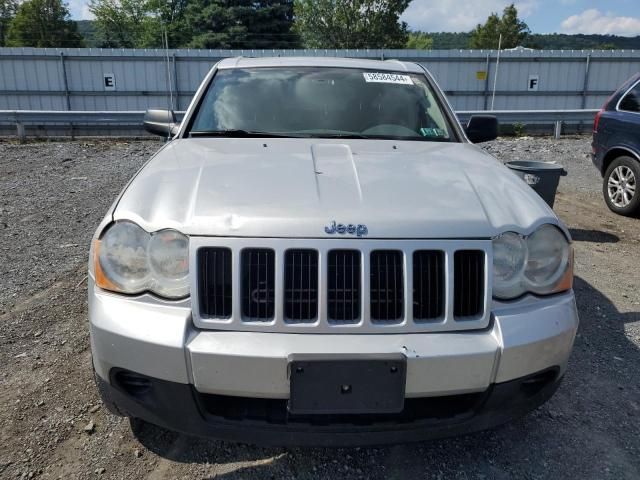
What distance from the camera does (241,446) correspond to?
7.74ft

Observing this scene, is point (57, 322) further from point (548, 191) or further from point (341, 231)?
point (548, 191)

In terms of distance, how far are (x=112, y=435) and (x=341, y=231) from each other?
1.48 m

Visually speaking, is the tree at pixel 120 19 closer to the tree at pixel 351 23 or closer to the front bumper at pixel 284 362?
the tree at pixel 351 23

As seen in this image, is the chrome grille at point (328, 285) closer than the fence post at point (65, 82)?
Yes

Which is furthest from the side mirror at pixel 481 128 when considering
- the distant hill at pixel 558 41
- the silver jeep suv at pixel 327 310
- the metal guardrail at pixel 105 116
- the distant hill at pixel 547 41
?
the distant hill at pixel 558 41

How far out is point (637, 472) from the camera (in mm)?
2242

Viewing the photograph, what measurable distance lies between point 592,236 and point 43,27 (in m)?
50.4

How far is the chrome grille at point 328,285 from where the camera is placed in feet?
6.16

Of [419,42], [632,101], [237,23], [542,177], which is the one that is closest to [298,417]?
[542,177]

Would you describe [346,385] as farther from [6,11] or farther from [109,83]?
[6,11]

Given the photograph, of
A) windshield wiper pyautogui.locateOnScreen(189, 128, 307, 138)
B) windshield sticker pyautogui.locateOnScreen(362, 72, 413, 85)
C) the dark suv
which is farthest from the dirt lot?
windshield sticker pyautogui.locateOnScreen(362, 72, 413, 85)

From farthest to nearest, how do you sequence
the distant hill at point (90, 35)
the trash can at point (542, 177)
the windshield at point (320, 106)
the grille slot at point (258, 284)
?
the distant hill at point (90, 35), the trash can at point (542, 177), the windshield at point (320, 106), the grille slot at point (258, 284)

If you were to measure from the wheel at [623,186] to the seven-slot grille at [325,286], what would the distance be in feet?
17.9

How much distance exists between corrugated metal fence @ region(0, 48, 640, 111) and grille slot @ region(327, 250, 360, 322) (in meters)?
14.7
